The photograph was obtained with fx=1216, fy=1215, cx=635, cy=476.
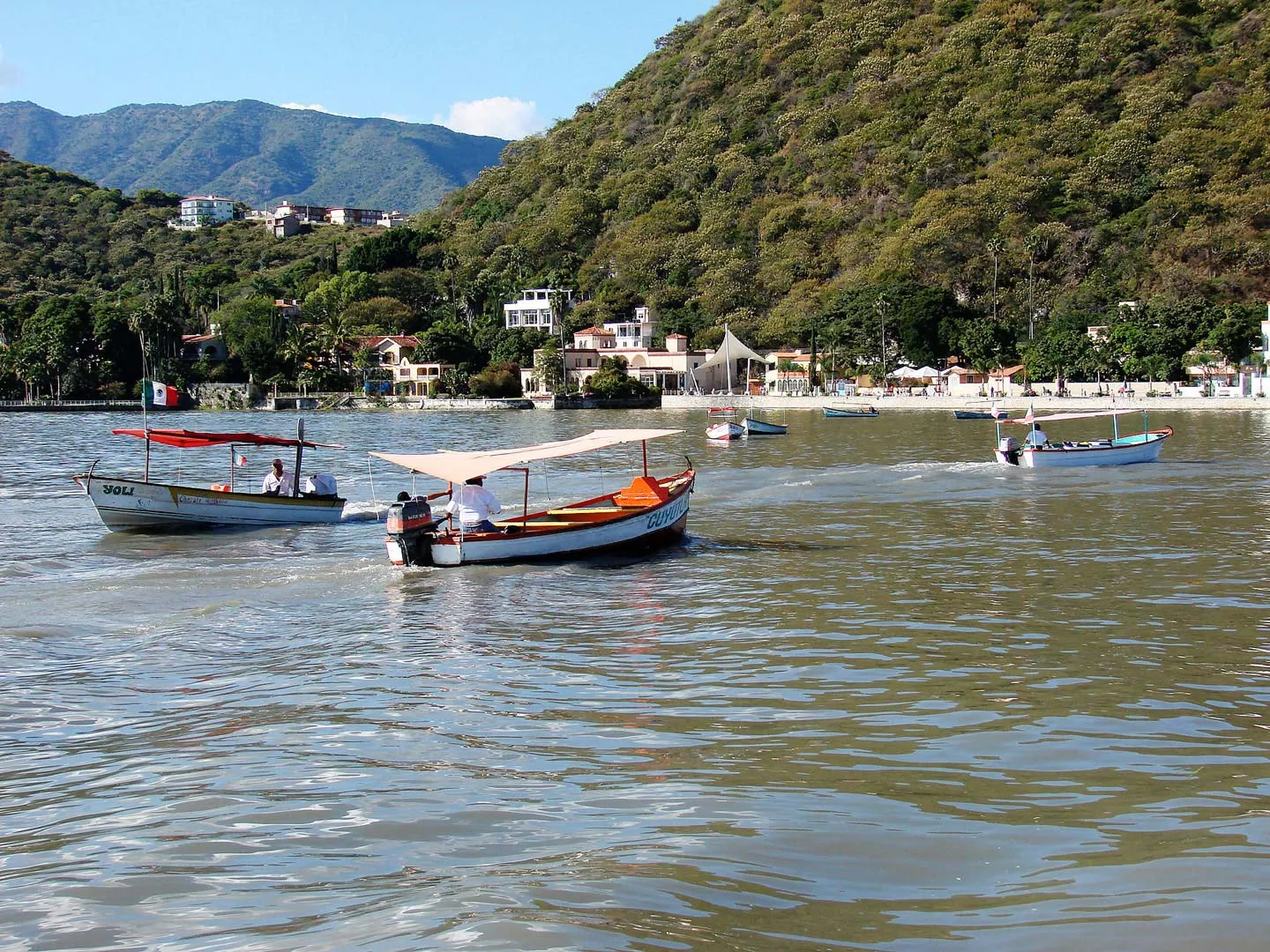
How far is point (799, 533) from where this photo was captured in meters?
25.1

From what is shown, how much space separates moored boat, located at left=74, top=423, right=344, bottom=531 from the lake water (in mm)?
3660

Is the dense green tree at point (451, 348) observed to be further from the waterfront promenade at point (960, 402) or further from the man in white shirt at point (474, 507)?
the man in white shirt at point (474, 507)

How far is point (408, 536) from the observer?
66.3 feet

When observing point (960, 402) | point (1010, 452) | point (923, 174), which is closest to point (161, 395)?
point (1010, 452)

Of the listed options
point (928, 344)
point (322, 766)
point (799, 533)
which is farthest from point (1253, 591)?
point (928, 344)

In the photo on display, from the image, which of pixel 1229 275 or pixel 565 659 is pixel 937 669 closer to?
pixel 565 659

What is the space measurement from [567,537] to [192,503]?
33.0 ft

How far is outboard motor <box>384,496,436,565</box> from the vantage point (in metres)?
20.2

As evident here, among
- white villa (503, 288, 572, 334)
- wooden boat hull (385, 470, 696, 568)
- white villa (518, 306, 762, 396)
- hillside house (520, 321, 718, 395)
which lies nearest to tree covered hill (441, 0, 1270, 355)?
white villa (518, 306, 762, 396)

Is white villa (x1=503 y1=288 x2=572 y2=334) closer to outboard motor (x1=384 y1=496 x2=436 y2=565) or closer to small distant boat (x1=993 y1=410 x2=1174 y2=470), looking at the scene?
small distant boat (x1=993 y1=410 x2=1174 y2=470)

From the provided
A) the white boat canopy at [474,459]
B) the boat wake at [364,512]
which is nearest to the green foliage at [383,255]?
the boat wake at [364,512]

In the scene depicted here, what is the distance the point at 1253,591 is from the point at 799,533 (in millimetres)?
9590

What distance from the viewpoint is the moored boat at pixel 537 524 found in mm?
20438

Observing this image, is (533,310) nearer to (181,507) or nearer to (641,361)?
(641,361)
